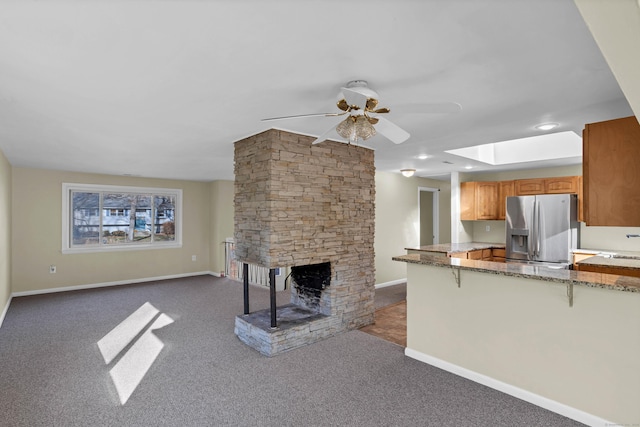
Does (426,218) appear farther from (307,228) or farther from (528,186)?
(307,228)

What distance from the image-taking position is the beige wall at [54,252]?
5.69 meters

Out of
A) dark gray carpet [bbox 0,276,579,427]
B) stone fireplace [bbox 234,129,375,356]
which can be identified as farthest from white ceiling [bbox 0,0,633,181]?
dark gray carpet [bbox 0,276,579,427]

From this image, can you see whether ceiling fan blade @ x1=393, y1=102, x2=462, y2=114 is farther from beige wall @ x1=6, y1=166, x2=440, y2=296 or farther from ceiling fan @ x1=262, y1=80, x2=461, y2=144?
beige wall @ x1=6, y1=166, x2=440, y2=296

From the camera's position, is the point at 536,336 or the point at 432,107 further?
the point at 536,336

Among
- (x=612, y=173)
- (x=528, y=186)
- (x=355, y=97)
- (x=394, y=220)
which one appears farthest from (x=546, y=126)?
(x=394, y=220)

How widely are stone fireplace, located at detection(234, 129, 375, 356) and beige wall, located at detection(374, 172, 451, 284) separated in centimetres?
197

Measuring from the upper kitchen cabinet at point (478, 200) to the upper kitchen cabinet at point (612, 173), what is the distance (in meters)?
3.58

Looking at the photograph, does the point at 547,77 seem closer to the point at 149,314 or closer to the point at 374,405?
the point at 374,405

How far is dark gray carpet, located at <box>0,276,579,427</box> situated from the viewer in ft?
7.52

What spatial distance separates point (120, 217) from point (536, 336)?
7.24 metres

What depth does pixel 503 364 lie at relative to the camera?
8.68ft

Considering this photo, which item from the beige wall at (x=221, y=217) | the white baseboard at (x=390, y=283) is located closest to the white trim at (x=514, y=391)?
the white baseboard at (x=390, y=283)

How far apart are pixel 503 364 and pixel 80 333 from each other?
4566 millimetres

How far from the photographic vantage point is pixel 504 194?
19.1ft
